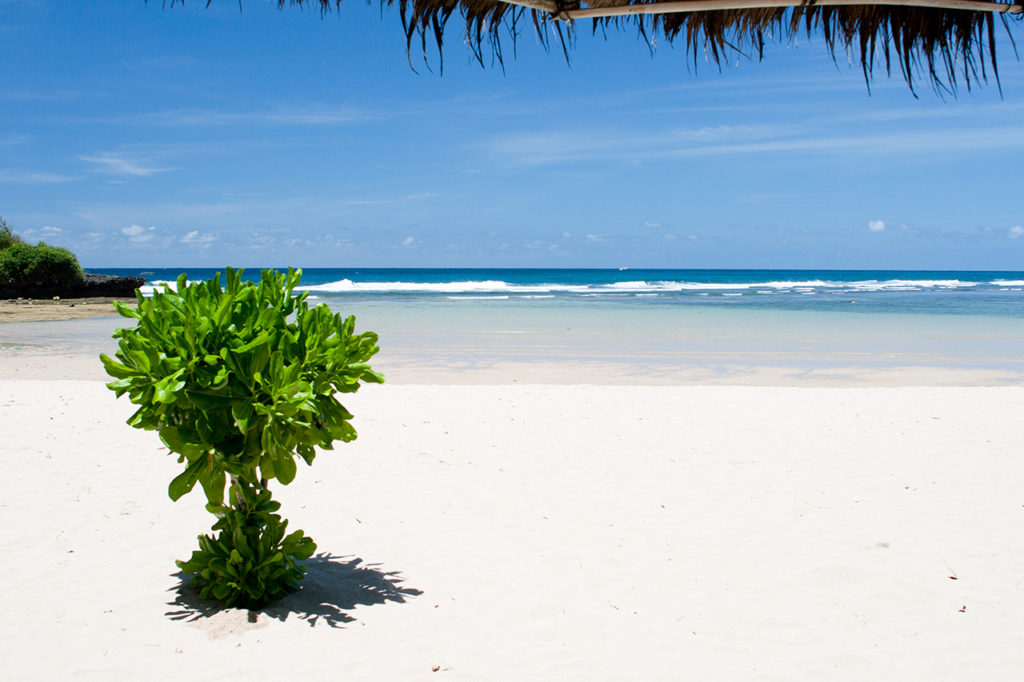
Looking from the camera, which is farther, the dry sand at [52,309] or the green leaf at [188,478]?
the dry sand at [52,309]

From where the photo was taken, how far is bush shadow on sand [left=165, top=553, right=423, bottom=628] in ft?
8.51

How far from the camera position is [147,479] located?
4207mm

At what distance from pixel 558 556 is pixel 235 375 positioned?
1.66m

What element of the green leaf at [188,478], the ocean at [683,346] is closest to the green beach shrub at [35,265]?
the ocean at [683,346]

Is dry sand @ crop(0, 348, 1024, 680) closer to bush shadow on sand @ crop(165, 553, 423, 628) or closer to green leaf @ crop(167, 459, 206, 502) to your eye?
bush shadow on sand @ crop(165, 553, 423, 628)

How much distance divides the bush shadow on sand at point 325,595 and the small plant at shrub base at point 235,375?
17 cm

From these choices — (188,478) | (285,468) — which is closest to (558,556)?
(285,468)

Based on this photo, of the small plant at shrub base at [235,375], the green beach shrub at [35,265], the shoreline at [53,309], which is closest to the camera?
the small plant at shrub base at [235,375]

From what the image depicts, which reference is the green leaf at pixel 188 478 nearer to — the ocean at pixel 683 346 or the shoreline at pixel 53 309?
the ocean at pixel 683 346

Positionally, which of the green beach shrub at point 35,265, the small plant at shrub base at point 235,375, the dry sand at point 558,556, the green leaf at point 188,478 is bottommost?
the dry sand at point 558,556

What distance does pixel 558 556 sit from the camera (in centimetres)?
318

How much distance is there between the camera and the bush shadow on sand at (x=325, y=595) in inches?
102

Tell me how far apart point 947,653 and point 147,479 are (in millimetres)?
4050

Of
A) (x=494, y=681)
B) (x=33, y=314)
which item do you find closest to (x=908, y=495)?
(x=494, y=681)
